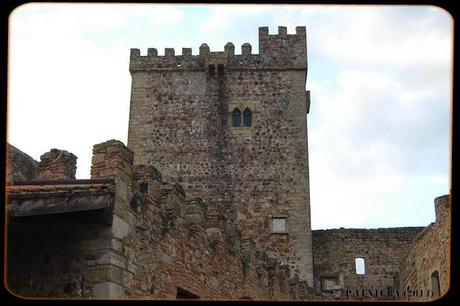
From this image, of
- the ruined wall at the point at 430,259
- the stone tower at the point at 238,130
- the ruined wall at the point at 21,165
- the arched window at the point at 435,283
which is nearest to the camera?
the ruined wall at the point at 21,165

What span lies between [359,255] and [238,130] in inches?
244

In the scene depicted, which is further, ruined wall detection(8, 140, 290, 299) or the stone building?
the stone building

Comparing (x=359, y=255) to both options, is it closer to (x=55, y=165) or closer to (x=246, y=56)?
(x=246, y=56)

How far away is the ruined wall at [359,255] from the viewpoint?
24.8 metres

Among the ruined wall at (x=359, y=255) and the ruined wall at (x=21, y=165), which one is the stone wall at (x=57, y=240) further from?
the ruined wall at (x=359, y=255)

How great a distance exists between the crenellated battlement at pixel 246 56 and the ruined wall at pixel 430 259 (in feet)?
27.7

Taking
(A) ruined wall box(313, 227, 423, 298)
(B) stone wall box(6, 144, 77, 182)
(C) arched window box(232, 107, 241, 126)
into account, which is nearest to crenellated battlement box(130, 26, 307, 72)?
(C) arched window box(232, 107, 241, 126)

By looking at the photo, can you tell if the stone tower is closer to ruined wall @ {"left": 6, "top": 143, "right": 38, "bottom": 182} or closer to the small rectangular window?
the small rectangular window

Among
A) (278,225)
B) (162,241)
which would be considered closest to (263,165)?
(278,225)

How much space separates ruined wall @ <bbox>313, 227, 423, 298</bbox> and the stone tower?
2.37 meters

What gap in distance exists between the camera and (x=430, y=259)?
17.5 m

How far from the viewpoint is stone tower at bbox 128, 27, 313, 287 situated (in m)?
23.5

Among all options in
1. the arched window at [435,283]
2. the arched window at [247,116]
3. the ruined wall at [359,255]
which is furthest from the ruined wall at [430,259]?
the arched window at [247,116]

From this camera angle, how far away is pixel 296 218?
2334 cm
